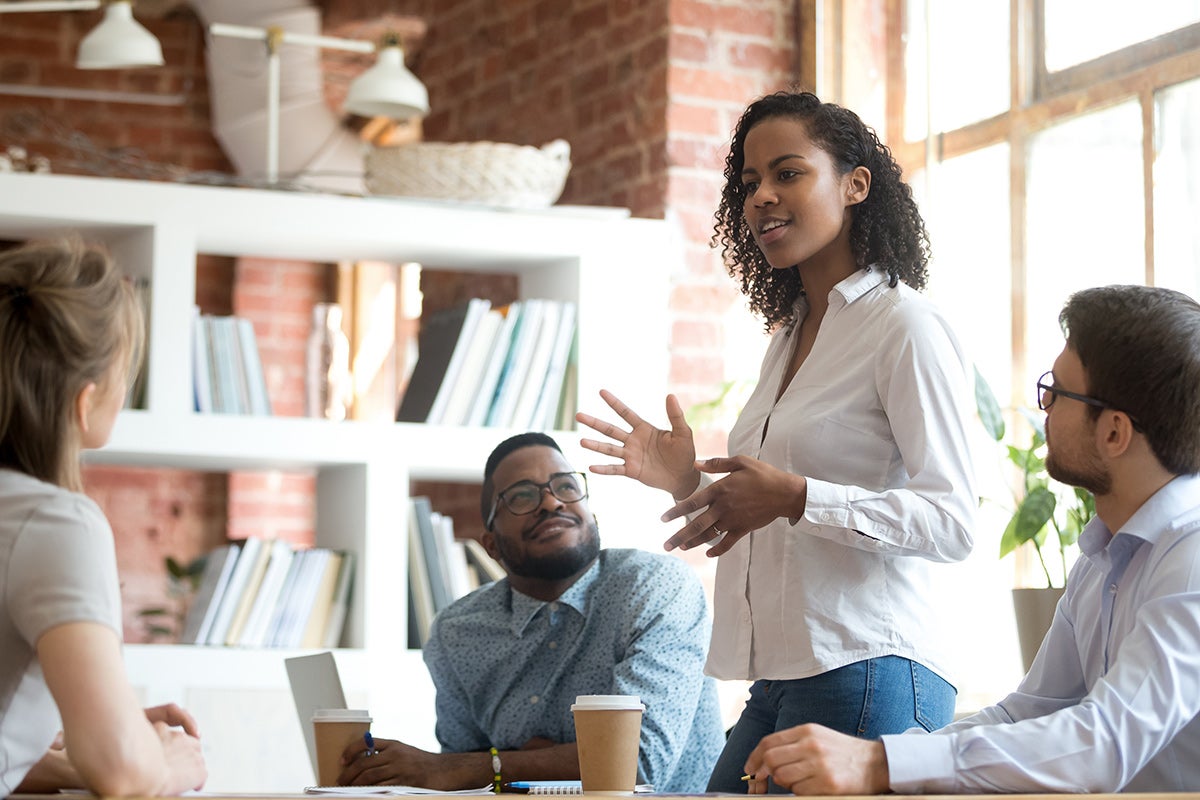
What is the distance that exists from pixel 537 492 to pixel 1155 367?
4.32 feet

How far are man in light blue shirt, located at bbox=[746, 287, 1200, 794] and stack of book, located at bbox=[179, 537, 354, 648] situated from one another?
82.0 inches

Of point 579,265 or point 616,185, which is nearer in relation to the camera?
point 579,265

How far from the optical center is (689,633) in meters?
2.47

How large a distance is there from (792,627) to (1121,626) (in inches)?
17.5

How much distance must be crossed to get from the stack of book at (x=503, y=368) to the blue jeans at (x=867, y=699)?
179 cm

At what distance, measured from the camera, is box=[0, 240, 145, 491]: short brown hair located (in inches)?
55.1

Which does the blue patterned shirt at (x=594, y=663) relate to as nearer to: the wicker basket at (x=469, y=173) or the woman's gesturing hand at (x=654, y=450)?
the woman's gesturing hand at (x=654, y=450)

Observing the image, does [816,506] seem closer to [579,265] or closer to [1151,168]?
[1151,168]

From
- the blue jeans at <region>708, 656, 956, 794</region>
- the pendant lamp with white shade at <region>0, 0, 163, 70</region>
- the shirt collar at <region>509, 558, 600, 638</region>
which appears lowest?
the blue jeans at <region>708, 656, 956, 794</region>

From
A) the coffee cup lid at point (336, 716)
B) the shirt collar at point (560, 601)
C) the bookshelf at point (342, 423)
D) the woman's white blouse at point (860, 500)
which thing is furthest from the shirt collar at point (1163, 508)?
the bookshelf at point (342, 423)

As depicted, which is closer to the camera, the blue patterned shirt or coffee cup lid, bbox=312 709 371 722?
coffee cup lid, bbox=312 709 371 722

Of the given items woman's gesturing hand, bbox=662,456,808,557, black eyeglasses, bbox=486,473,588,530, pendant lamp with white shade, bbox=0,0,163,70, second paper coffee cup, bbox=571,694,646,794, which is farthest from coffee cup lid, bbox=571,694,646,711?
pendant lamp with white shade, bbox=0,0,163,70

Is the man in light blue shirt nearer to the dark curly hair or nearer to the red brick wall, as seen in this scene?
the dark curly hair

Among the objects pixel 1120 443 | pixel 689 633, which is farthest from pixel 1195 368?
pixel 689 633
